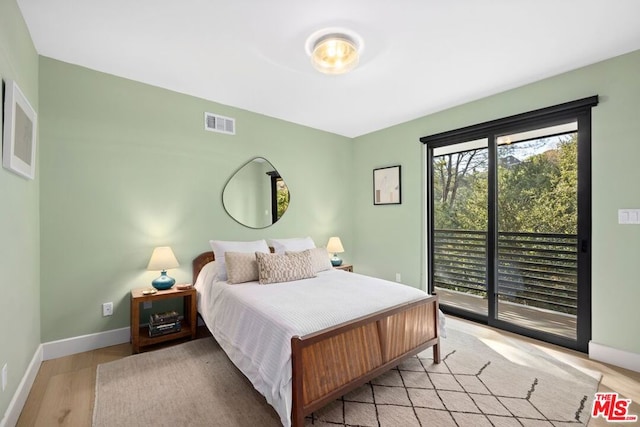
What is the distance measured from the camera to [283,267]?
109 inches

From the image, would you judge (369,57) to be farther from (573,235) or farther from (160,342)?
(160,342)

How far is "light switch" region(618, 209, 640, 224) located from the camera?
2277mm

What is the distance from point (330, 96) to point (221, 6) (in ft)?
5.11

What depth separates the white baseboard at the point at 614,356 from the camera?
226 cm

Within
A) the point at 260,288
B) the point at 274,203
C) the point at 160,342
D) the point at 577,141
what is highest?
the point at 577,141

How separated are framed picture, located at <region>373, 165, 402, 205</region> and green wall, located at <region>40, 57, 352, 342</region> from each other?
1842mm

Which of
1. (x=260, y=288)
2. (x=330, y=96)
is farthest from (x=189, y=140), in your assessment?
(x=260, y=288)

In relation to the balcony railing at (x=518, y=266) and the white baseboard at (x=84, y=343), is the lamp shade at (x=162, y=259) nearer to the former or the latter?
the white baseboard at (x=84, y=343)

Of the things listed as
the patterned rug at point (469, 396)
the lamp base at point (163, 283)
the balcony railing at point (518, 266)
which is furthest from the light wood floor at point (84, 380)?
the lamp base at point (163, 283)

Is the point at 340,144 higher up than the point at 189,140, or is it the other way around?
the point at 340,144

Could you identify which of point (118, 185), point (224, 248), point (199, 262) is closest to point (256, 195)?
point (224, 248)

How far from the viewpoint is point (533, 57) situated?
7.82ft

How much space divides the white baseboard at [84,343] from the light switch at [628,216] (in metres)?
4.48
